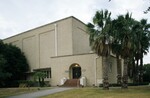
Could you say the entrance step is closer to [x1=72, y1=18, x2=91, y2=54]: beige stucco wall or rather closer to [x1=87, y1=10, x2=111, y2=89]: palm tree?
[x1=72, y1=18, x2=91, y2=54]: beige stucco wall

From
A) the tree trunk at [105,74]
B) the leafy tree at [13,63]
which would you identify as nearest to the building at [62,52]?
the leafy tree at [13,63]

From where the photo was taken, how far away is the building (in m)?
45.2

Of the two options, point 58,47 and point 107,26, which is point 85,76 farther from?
point 107,26

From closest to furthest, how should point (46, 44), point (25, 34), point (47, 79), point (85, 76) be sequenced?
point (85, 76), point (47, 79), point (46, 44), point (25, 34)

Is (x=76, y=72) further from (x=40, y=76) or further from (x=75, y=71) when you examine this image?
(x=40, y=76)

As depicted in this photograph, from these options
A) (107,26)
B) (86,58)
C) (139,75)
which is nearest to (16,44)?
(86,58)

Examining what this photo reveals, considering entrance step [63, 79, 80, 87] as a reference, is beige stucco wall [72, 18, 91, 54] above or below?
above

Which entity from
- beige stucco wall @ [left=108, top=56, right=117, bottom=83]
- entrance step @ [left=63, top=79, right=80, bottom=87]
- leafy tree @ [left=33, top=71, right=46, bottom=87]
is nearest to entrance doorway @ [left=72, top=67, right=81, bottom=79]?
entrance step @ [left=63, top=79, right=80, bottom=87]

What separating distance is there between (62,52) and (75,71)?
562 cm

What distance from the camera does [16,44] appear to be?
6322 centimetres

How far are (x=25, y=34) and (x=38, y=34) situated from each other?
5071 mm

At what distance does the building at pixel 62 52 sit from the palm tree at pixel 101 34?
8.78 metres

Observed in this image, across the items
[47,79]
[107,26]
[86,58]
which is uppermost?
[107,26]

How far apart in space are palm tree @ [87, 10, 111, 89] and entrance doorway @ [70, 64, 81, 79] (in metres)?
11.8
